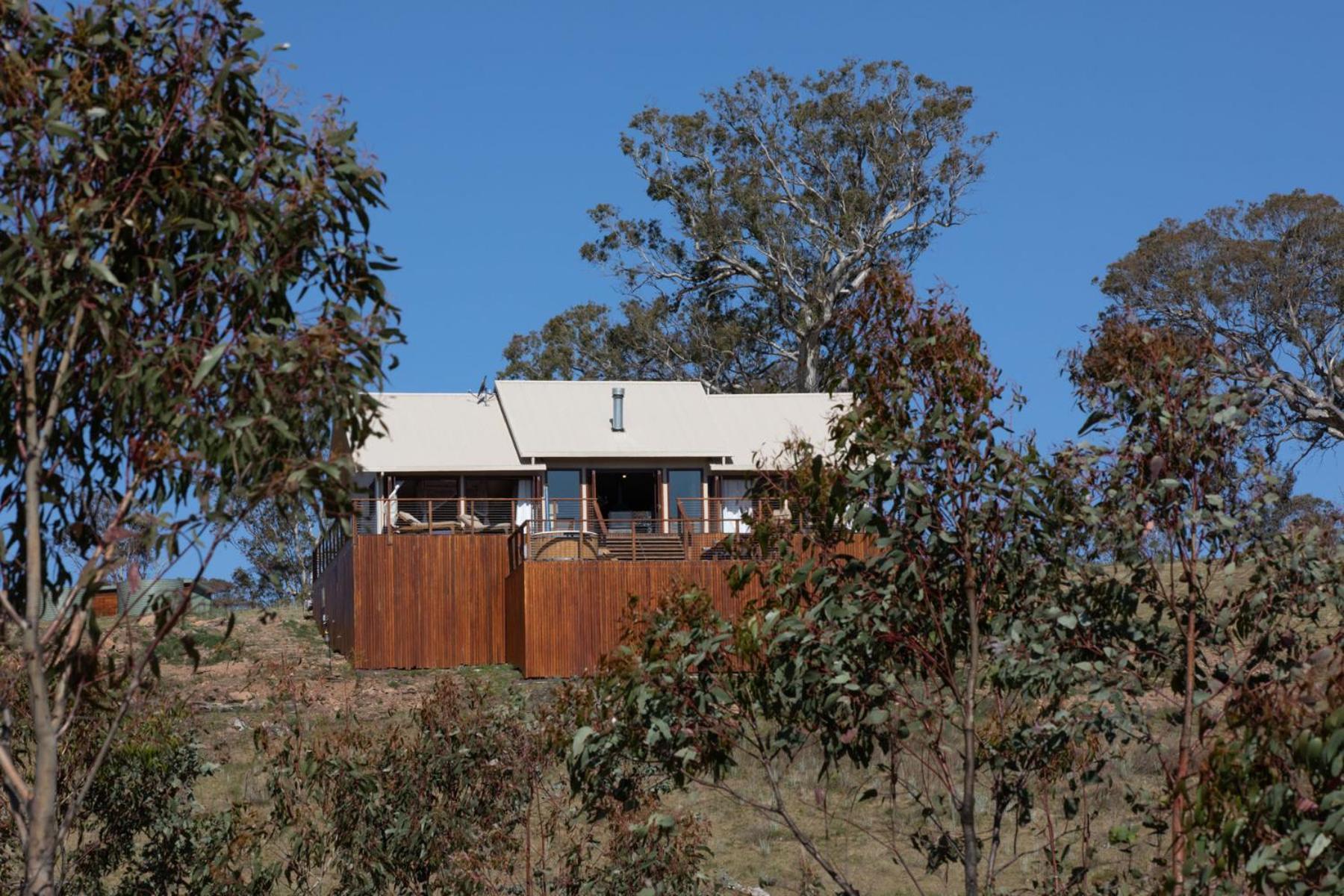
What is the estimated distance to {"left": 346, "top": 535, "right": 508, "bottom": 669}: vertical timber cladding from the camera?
3206 centimetres

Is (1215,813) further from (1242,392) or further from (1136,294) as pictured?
(1136,294)

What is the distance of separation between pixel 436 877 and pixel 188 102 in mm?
7589

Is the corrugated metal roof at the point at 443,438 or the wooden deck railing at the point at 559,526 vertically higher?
the corrugated metal roof at the point at 443,438

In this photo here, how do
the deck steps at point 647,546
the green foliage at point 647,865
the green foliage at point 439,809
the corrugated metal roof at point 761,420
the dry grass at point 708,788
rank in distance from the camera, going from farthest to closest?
the corrugated metal roof at point 761,420 → the deck steps at point 647,546 → the dry grass at point 708,788 → the green foliage at point 439,809 → the green foliage at point 647,865

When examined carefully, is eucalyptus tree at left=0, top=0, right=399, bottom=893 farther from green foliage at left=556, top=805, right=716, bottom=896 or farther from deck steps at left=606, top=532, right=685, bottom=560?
deck steps at left=606, top=532, right=685, bottom=560

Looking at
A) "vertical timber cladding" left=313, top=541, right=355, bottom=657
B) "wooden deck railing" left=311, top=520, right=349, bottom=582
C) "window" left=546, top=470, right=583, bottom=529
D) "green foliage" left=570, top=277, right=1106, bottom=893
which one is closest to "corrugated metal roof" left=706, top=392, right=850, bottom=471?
"window" left=546, top=470, right=583, bottom=529

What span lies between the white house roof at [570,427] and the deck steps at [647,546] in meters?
3.37

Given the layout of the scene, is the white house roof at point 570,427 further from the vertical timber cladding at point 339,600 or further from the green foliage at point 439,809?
the green foliage at point 439,809

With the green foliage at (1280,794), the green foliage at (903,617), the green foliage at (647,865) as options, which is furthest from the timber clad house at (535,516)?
the green foliage at (1280,794)

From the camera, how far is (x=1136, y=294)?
47.3 metres

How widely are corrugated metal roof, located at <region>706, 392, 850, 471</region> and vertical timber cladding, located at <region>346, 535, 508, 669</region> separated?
7.09m

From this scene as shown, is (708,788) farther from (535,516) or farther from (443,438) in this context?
(443,438)

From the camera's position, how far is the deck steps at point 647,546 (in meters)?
32.6

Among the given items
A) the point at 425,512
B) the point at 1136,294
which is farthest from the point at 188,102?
the point at 1136,294
